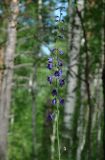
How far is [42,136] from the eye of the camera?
32.8 metres

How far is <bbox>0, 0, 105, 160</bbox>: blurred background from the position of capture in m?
5.03

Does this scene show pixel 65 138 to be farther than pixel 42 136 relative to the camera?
No

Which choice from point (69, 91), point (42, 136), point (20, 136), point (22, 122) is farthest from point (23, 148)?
point (69, 91)

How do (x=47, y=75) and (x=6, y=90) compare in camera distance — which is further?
(x=6, y=90)

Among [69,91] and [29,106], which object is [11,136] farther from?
[69,91]

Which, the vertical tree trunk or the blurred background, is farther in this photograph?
the vertical tree trunk

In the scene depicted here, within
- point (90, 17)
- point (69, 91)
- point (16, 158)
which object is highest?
point (90, 17)

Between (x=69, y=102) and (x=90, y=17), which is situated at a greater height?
(x=90, y=17)

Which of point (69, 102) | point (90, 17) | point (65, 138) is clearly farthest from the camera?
point (69, 102)

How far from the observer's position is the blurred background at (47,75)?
5031mm

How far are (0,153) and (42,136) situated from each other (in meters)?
20.3

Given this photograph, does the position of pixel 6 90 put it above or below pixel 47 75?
above

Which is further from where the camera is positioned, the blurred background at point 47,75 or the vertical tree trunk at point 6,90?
the vertical tree trunk at point 6,90

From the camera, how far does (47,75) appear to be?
333 centimetres
